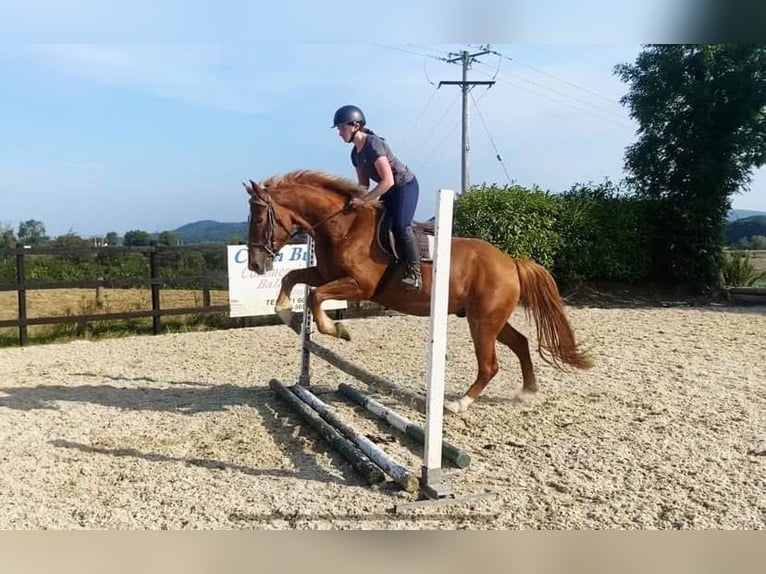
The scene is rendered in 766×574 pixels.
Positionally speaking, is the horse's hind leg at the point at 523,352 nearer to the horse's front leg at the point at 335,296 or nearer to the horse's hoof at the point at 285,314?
the horse's front leg at the point at 335,296

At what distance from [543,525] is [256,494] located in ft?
4.84

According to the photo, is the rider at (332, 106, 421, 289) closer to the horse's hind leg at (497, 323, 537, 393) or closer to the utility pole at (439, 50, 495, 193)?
the horse's hind leg at (497, 323, 537, 393)

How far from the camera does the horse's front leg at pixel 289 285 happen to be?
4.45 metres

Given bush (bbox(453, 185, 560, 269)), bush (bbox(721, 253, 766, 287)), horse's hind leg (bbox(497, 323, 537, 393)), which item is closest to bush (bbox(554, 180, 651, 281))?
bush (bbox(453, 185, 560, 269))

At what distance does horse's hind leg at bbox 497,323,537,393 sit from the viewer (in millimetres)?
5234

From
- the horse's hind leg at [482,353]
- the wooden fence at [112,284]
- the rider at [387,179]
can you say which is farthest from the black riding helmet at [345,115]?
the wooden fence at [112,284]

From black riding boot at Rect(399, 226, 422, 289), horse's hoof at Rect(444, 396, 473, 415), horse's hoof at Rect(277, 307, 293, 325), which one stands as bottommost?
horse's hoof at Rect(444, 396, 473, 415)

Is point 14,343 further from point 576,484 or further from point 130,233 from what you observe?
point 576,484

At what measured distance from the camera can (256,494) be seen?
3.24 meters

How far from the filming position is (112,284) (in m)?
9.34

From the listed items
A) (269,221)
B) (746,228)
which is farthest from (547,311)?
(746,228)

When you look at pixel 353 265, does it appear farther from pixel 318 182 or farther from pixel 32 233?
pixel 32 233

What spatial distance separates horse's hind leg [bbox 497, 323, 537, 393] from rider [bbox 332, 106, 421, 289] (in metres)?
1.26

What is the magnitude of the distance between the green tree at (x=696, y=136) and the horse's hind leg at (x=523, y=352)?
9577 mm
